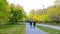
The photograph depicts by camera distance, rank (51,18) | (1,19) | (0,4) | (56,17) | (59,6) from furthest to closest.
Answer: (51,18), (56,17), (59,6), (1,19), (0,4)

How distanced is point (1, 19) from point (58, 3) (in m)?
39.7

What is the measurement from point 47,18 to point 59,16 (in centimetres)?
1353

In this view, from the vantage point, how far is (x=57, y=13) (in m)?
75.4

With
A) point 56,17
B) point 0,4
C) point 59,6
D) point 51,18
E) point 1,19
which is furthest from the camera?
point 51,18

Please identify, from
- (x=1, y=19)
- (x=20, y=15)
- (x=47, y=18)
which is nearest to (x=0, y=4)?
(x=1, y=19)

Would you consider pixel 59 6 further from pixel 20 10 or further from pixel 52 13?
pixel 20 10

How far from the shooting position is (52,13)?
8044cm

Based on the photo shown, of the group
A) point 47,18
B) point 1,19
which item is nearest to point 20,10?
point 47,18

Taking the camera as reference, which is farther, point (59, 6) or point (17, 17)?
point (17, 17)

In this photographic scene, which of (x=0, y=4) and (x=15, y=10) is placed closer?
(x=0, y=4)

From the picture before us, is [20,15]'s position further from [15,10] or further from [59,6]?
[59,6]

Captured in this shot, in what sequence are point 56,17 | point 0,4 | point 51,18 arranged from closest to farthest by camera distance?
1. point 0,4
2. point 56,17
3. point 51,18

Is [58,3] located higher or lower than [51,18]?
higher

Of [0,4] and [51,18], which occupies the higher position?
[0,4]
